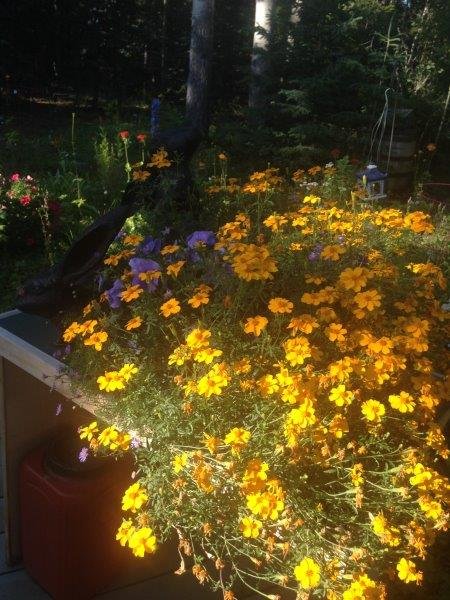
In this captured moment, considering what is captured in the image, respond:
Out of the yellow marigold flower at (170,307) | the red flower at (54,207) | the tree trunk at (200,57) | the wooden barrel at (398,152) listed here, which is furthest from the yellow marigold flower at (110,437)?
the tree trunk at (200,57)

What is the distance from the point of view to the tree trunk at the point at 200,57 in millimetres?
8047

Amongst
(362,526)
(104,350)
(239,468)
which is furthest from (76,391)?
(362,526)

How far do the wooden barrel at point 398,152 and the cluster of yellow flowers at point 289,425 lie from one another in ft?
15.9

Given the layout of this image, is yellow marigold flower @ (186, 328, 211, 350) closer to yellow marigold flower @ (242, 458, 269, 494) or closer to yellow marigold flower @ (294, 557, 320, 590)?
yellow marigold flower @ (242, 458, 269, 494)

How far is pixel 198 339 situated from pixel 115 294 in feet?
1.26

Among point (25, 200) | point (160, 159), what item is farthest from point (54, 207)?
point (160, 159)

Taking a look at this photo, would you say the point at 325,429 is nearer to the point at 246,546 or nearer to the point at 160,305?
the point at 246,546

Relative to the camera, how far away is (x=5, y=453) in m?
2.15

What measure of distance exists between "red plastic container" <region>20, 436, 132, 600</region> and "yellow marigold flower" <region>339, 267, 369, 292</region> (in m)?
1.03

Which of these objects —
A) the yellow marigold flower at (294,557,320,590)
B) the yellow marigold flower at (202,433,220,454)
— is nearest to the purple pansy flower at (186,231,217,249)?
the yellow marigold flower at (202,433,220,454)

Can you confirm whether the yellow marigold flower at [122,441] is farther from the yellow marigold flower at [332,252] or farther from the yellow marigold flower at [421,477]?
the yellow marigold flower at [332,252]

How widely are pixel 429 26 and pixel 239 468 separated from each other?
8.52 metres

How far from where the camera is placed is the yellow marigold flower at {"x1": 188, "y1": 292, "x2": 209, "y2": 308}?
1.51 metres

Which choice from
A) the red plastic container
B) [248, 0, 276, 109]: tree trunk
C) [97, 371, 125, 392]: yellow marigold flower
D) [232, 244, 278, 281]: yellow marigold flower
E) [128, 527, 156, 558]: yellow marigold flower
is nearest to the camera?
[128, 527, 156, 558]: yellow marigold flower
